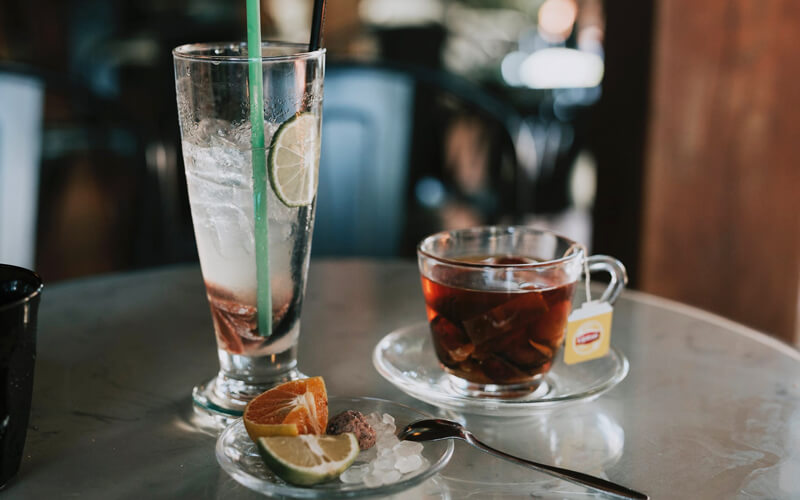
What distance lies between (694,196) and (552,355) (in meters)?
1.27

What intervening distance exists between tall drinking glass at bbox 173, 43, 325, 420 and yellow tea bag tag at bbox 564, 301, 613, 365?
279 millimetres

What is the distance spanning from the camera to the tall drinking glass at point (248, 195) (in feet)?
2.55

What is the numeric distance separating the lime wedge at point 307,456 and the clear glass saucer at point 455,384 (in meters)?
0.15

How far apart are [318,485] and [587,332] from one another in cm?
37

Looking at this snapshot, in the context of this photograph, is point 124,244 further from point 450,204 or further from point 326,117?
point 326,117

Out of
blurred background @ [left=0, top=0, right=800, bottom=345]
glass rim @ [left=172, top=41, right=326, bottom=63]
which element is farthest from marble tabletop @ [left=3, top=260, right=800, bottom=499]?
blurred background @ [left=0, top=0, right=800, bottom=345]

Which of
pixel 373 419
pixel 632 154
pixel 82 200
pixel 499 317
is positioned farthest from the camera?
pixel 82 200

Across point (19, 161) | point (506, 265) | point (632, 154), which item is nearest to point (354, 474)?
point (506, 265)

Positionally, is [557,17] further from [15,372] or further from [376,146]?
[15,372]

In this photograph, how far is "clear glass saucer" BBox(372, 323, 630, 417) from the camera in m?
0.77

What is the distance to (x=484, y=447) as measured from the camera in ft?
2.30

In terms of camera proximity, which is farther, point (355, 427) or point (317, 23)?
point (317, 23)

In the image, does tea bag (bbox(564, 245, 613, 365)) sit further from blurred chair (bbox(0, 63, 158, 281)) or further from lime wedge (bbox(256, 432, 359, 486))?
blurred chair (bbox(0, 63, 158, 281))

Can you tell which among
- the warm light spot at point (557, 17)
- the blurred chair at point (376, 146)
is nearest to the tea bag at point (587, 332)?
the blurred chair at point (376, 146)
